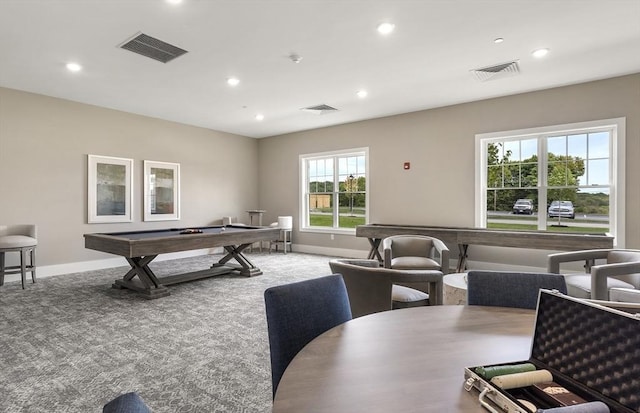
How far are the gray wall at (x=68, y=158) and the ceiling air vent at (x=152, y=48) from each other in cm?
281

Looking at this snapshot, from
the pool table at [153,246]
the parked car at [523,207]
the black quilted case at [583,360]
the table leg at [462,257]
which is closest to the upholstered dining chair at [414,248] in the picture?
the table leg at [462,257]

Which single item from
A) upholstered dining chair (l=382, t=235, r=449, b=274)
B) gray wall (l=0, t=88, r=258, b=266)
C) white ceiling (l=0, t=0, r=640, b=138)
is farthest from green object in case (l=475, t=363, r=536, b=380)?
gray wall (l=0, t=88, r=258, b=266)

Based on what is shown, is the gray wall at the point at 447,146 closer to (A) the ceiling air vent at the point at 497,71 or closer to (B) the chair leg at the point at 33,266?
(A) the ceiling air vent at the point at 497,71

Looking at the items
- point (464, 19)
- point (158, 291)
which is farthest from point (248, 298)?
point (464, 19)

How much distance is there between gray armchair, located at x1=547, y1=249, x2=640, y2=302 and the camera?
2.71 metres

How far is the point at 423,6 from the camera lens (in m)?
2.98

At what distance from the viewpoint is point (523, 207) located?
5.44 meters

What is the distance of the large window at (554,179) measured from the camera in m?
4.75

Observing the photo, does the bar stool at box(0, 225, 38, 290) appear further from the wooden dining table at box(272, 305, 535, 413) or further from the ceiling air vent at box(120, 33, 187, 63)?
the wooden dining table at box(272, 305, 535, 413)

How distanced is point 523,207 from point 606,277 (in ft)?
9.60

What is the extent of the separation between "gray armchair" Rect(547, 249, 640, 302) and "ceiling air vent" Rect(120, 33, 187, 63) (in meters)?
4.50

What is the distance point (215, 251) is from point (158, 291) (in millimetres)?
3582

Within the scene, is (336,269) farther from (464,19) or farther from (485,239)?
(485,239)

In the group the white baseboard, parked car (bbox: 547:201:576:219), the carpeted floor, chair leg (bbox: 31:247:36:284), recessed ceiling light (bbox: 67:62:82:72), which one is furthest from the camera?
the white baseboard
